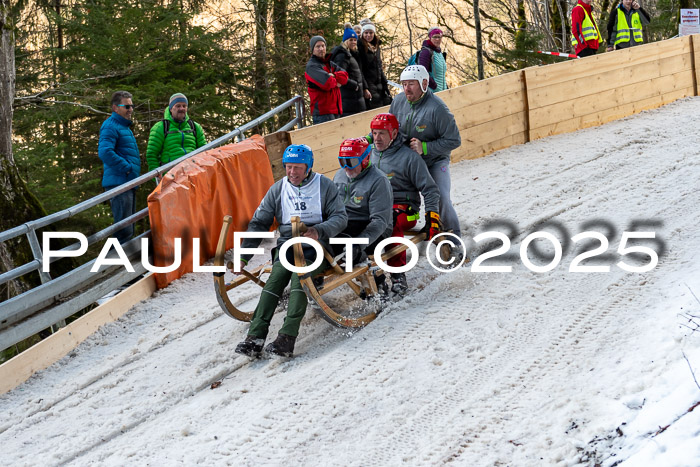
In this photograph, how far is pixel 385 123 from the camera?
22.0ft

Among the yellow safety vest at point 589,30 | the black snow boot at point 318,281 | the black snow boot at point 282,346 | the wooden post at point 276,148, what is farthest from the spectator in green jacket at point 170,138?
the yellow safety vest at point 589,30

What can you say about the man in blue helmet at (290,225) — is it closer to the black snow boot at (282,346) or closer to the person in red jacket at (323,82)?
the black snow boot at (282,346)

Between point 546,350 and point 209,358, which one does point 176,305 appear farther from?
point 546,350

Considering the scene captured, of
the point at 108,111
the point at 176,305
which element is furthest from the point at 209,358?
the point at 108,111

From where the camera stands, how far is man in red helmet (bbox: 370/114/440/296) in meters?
6.76

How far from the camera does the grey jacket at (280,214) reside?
611 centimetres

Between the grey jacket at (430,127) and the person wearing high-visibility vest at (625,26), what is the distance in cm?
872

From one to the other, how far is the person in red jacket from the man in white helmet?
9.72 feet

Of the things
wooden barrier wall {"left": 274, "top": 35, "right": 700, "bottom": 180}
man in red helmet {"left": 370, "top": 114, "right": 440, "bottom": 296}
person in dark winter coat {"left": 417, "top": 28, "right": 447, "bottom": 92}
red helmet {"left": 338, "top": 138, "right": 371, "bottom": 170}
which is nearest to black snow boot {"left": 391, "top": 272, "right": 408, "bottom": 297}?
man in red helmet {"left": 370, "top": 114, "right": 440, "bottom": 296}

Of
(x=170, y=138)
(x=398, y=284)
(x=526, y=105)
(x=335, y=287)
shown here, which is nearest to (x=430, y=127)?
(x=398, y=284)

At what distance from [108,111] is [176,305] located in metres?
6.77

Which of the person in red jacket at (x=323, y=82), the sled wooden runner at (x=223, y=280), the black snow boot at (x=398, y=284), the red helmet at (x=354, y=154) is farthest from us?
the person in red jacket at (x=323, y=82)

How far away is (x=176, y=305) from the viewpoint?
287 inches

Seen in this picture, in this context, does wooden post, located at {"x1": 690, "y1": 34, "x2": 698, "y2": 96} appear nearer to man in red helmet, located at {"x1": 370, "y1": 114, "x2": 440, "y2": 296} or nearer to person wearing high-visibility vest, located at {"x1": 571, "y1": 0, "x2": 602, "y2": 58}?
person wearing high-visibility vest, located at {"x1": 571, "y1": 0, "x2": 602, "y2": 58}
